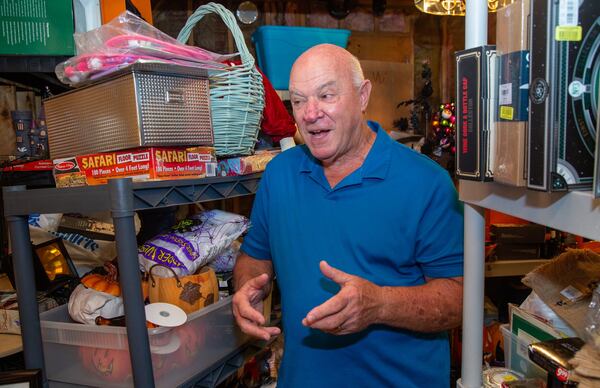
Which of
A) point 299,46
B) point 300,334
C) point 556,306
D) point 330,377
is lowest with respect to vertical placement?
point 330,377

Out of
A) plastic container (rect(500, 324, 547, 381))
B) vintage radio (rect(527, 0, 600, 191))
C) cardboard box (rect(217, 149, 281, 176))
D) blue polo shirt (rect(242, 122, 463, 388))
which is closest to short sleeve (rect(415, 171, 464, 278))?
blue polo shirt (rect(242, 122, 463, 388))

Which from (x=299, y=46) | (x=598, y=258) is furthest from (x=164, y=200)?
(x=299, y=46)

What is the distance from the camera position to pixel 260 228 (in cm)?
169

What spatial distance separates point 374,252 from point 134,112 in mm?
803

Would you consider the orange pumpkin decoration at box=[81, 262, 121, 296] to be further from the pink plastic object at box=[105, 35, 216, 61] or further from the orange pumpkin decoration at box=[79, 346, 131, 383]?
the pink plastic object at box=[105, 35, 216, 61]

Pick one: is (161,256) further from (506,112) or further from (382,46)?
(382,46)

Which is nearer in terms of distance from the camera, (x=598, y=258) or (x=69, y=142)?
(x=598, y=258)

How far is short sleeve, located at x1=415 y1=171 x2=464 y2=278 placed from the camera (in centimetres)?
137

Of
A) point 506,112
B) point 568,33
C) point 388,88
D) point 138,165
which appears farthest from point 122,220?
point 388,88

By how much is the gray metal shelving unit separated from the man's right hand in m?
0.27

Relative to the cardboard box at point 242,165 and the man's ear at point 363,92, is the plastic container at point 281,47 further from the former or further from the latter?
the man's ear at point 363,92

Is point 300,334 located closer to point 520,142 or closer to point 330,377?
point 330,377

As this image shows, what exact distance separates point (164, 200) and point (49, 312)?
0.62 meters

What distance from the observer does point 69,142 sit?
150 cm
